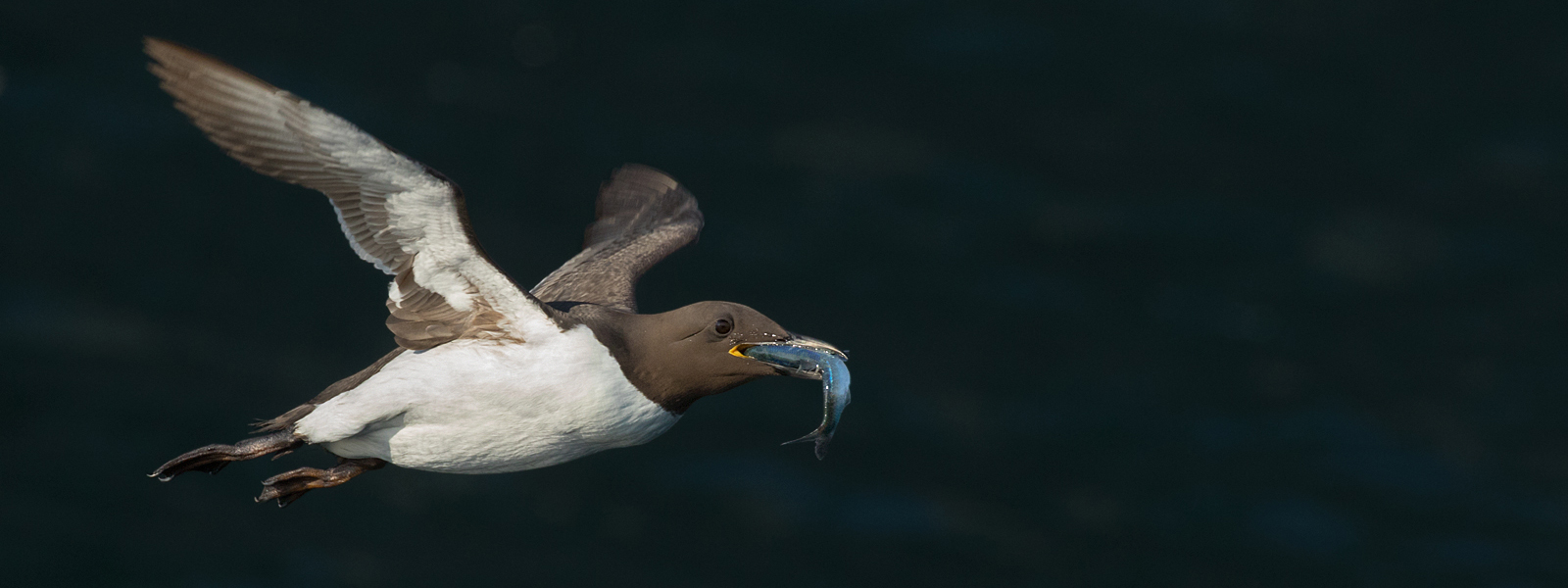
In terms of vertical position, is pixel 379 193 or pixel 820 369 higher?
pixel 379 193

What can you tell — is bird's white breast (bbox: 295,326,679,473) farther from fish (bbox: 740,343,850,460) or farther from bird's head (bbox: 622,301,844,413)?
fish (bbox: 740,343,850,460)

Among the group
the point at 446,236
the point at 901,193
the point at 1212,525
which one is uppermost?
the point at 901,193

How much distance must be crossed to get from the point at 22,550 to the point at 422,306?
769 cm

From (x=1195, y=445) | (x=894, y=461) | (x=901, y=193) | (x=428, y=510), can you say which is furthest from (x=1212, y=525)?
(x=428, y=510)

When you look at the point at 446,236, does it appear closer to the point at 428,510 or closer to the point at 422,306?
the point at 422,306

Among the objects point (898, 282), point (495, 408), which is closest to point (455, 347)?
point (495, 408)

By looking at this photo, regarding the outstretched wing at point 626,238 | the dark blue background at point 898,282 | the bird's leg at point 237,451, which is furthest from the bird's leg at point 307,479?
the dark blue background at point 898,282

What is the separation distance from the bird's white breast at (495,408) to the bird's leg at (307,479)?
54 cm

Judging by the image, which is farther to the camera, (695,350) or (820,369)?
(695,350)

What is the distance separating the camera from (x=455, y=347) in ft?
41.5

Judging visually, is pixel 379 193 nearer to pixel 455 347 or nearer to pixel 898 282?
pixel 455 347

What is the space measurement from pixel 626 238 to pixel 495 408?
435 cm

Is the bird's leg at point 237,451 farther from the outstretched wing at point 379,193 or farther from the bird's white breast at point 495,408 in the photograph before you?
the outstretched wing at point 379,193

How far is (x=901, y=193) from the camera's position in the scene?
21.2m
